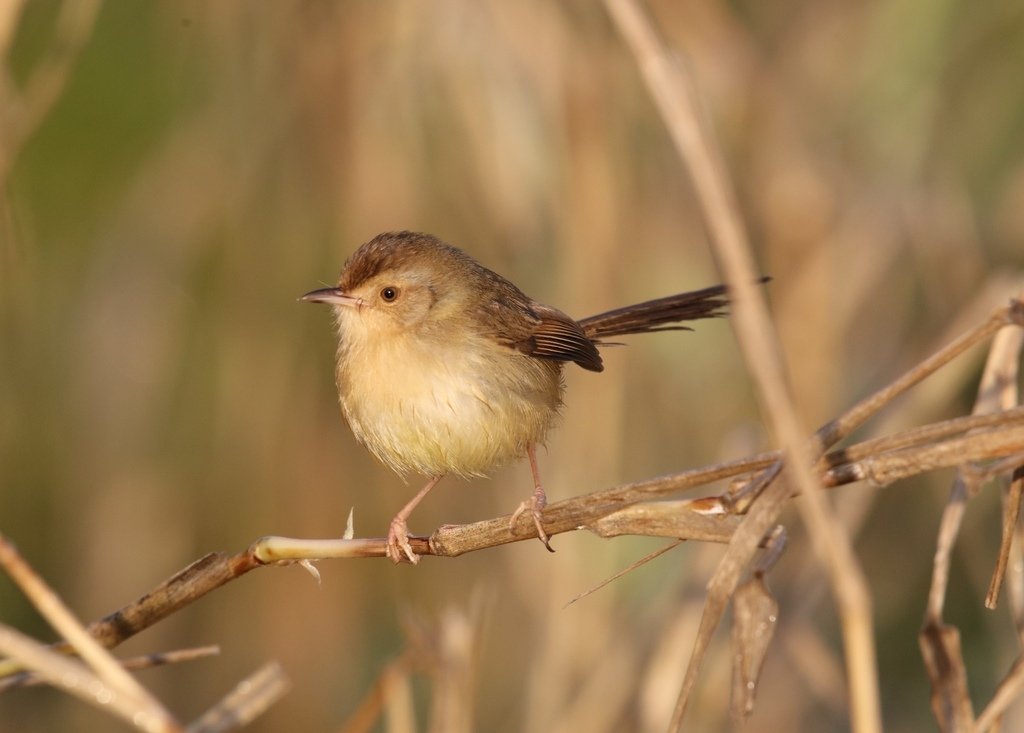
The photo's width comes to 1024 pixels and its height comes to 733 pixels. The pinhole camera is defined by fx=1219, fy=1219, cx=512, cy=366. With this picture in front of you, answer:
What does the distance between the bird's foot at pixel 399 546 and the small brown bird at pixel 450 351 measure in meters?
0.02

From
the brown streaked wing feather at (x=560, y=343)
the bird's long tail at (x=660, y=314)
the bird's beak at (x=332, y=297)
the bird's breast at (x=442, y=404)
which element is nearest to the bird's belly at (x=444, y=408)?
the bird's breast at (x=442, y=404)

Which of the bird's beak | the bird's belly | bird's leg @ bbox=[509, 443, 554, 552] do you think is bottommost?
bird's leg @ bbox=[509, 443, 554, 552]

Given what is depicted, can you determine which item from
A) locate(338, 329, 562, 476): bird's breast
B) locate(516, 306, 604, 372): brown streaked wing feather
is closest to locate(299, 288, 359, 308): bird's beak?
locate(338, 329, 562, 476): bird's breast

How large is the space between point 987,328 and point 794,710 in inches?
95.6

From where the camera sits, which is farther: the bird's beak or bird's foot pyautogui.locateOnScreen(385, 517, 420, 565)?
the bird's beak

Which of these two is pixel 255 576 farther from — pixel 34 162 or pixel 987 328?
pixel 987 328

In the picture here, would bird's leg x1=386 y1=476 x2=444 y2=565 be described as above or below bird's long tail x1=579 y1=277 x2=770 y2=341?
below

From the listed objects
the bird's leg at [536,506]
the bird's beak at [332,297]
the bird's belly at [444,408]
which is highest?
the bird's beak at [332,297]

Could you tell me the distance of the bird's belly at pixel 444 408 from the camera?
323cm

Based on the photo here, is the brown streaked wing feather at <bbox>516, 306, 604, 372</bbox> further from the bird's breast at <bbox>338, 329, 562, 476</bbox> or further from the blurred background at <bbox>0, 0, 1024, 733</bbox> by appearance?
the blurred background at <bbox>0, 0, 1024, 733</bbox>

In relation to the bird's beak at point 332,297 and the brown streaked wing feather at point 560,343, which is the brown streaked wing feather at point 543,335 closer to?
the brown streaked wing feather at point 560,343

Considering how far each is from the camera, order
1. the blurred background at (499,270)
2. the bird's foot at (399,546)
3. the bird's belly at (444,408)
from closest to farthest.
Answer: the bird's foot at (399,546) < the bird's belly at (444,408) < the blurred background at (499,270)

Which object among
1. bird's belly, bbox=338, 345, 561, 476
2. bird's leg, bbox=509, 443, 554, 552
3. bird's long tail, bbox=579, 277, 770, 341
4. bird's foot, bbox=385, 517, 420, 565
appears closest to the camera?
bird's leg, bbox=509, 443, 554, 552

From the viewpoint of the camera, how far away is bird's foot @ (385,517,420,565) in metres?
2.33
